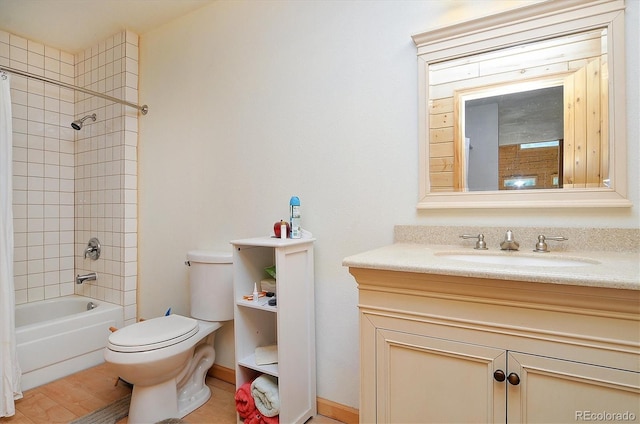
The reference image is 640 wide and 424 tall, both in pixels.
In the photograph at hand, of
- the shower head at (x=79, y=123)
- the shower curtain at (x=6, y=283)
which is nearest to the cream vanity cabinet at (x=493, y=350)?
the shower curtain at (x=6, y=283)

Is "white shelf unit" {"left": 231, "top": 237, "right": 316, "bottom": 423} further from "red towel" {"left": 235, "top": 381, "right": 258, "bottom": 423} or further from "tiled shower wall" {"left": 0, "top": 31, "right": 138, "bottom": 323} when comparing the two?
"tiled shower wall" {"left": 0, "top": 31, "right": 138, "bottom": 323}

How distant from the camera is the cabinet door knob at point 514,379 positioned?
828 mm

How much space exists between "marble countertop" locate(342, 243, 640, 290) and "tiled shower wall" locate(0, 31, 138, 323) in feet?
7.05

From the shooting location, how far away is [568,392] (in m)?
0.79

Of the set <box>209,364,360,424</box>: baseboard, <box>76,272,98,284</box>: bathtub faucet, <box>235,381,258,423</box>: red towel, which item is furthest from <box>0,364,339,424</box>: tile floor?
<box>76,272,98,284</box>: bathtub faucet

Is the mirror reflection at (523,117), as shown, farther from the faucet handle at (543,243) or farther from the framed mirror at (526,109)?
the faucet handle at (543,243)

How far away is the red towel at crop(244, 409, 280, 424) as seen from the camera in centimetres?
147

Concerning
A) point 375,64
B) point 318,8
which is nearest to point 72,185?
point 318,8

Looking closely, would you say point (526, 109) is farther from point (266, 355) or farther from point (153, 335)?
point (153, 335)

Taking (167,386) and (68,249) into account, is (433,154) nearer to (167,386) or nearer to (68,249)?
(167,386)

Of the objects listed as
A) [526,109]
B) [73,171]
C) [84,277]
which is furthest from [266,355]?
[73,171]

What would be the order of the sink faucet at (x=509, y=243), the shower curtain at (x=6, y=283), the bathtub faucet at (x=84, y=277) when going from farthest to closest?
1. the bathtub faucet at (x=84, y=277)
2. the shower curtain at (x=6, y=283)
3. the sink faucet at (x=509, y=243)

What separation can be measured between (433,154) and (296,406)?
1321 millimetres

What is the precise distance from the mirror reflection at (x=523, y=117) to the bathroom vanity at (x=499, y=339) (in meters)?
0.34
